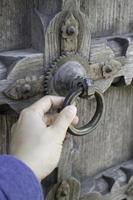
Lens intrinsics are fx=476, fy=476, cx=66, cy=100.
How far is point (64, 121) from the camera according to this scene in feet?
2.44

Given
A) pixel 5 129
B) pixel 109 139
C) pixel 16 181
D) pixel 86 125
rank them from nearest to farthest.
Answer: pixel 16 181, pixel 86 125, pixel 5 129, pixel 109 139

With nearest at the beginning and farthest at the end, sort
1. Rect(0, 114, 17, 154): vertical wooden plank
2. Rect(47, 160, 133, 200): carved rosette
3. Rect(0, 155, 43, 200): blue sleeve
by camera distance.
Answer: Rect(0, 155, 43, 200): blue sleeve < Rect(0, 114, 17, 154): vertical wooden plank < Rect(47, 160, 133, 200): carved rosette

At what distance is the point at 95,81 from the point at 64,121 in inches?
10.5

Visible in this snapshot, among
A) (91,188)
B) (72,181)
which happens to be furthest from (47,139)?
(91,188)

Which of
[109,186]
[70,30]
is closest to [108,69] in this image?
[70,30]

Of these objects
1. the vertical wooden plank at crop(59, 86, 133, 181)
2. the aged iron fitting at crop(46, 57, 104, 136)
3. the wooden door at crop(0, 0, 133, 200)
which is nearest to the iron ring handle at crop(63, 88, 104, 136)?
the aged iron fitting at crop(46, 57, 104, 136)

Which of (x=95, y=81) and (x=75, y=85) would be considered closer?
(x=75, y=85)

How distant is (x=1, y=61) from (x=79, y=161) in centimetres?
38

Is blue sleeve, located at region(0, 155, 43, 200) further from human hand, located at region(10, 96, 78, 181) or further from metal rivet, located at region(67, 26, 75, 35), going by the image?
metal rivet, located at region(67, 26, 75, 35)

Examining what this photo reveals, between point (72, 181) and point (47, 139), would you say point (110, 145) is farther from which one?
point (47, 139)

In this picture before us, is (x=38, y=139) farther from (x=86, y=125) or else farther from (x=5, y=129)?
(x=5, y=129)

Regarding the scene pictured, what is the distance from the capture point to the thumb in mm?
739

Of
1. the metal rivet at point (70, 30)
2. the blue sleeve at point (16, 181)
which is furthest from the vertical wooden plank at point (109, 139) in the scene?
the blue sleeve at point (16, 181)

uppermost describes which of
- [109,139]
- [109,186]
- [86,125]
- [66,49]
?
[66,49]
